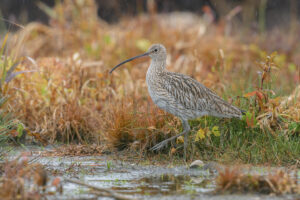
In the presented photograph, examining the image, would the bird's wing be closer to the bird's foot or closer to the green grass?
the green grass

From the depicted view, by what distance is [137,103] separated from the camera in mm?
8039

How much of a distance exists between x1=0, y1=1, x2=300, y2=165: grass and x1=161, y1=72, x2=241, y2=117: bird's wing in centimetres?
28

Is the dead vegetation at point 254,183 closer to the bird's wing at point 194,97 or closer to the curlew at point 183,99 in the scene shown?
the curlew at point 183,99

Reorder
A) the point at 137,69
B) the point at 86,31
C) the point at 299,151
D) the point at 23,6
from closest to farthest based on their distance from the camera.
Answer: the point at 299,151 < the point at 137,69 < the point at 86,31 < the point at 23,6

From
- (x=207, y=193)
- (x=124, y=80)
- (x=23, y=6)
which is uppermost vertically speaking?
(x=23, y=6)

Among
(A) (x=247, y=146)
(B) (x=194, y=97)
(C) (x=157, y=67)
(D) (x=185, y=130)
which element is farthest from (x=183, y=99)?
(A) (x=247, y=146)

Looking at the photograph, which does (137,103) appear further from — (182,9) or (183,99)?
(182,9)

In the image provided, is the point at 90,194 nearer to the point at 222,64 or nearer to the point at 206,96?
the point at 206,96

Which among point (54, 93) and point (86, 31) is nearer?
point (54, 93)

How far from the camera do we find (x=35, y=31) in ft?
44.4

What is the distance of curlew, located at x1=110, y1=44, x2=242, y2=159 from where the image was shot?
23.5ft

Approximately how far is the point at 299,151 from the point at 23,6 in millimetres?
14492

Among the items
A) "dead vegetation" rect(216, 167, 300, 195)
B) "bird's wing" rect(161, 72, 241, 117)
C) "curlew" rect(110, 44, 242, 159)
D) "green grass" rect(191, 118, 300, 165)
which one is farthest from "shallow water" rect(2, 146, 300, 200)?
"bird's wing" rect(161, 72, 241, 117)

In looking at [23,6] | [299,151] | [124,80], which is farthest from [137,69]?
[23,6]
